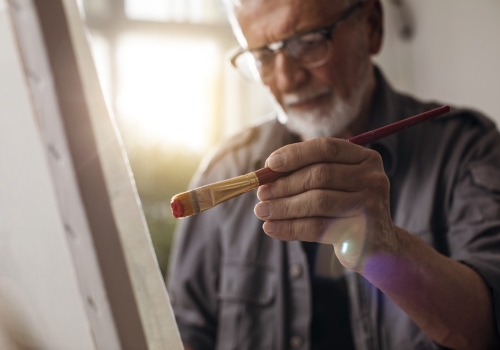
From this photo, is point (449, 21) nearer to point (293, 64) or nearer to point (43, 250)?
point (293, 64)

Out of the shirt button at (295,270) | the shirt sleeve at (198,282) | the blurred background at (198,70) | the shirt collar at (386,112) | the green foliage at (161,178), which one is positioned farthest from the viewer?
the blurred background at (198,70)

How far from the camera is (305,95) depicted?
0.46 meters

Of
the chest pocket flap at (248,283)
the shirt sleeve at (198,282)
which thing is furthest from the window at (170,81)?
the chest pocket flap at (248,283)

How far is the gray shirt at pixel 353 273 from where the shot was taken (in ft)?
1.39

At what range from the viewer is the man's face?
438 millimetres

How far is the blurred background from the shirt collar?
0.39 meters

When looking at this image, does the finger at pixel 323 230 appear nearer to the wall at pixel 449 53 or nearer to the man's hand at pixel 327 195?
the man's hand at pixel 327 195

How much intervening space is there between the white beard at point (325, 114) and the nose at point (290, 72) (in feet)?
0.03

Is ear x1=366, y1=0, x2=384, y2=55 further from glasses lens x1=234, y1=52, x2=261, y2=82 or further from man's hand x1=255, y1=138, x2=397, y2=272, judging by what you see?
man's hand x1=255, y1=138, x2=397, y2=272

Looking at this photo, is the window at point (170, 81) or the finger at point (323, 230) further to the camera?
the window at point (170, 81)

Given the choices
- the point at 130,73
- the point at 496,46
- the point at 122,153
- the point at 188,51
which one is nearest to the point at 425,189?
the point at 122,153

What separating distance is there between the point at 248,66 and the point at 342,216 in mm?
346

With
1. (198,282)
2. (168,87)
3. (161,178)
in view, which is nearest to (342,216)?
(198,282)

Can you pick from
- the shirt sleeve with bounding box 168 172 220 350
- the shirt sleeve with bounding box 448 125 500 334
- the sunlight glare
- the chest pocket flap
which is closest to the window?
the sunlight glare
